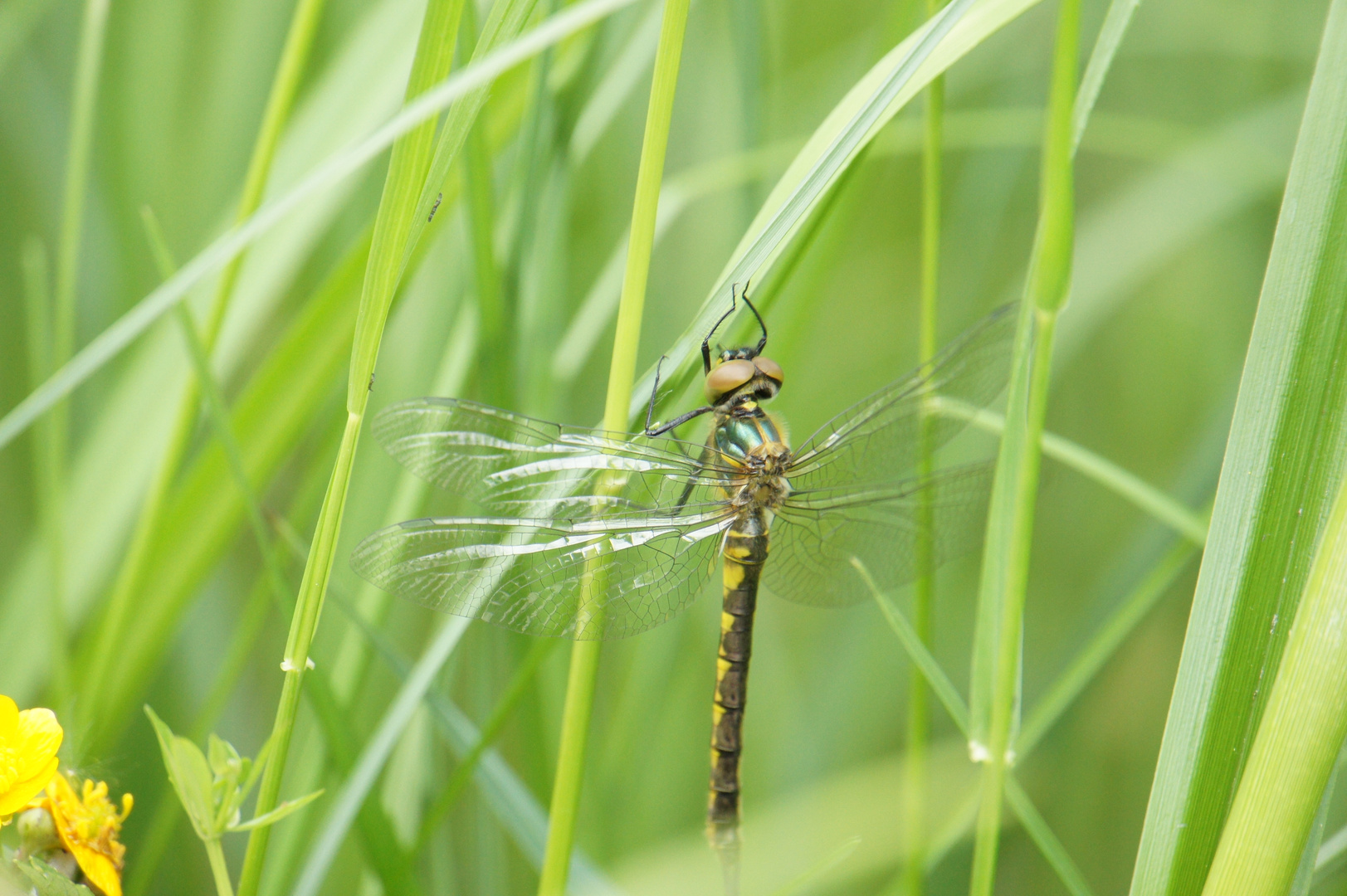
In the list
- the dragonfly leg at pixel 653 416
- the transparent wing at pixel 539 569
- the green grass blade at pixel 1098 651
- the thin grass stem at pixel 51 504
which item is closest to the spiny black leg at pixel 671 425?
the dragonfly leg at pixel 653 416

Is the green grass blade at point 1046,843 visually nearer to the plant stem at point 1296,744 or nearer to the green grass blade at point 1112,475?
the plant stem at point 1296,744

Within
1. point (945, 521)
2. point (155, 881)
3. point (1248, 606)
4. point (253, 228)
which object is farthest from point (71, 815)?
point (945, 521)

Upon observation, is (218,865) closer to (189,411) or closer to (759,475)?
(189,411)

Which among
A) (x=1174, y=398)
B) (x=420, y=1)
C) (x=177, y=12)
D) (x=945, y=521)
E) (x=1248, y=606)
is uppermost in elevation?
(x=1174, y=398)

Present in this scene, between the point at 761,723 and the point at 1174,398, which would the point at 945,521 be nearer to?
the point at 761,723

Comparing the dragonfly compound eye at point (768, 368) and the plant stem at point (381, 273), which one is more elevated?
the dragonfly compound eye at point (768, 368)
